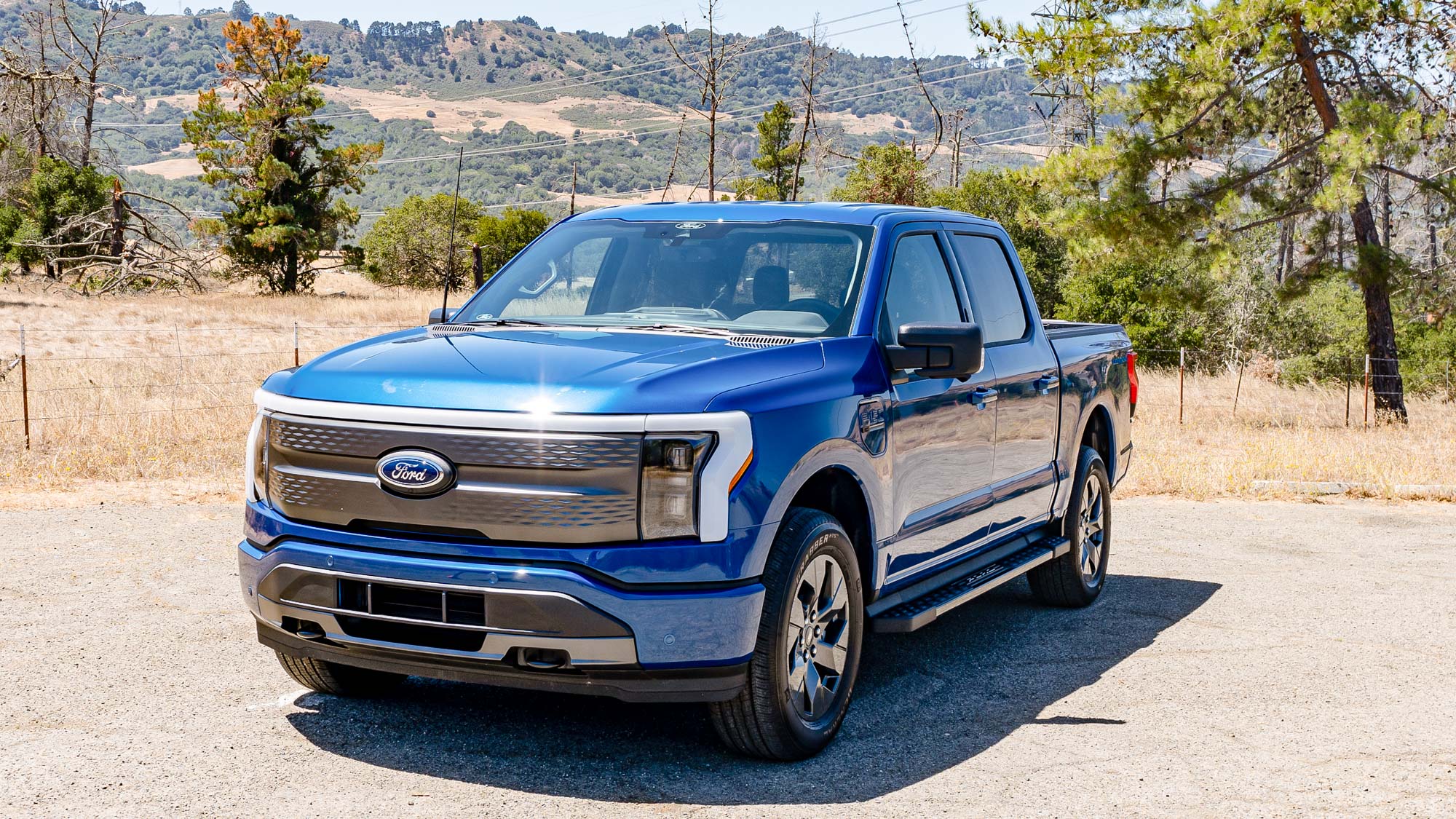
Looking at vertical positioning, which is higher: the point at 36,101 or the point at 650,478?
the point at 36,101

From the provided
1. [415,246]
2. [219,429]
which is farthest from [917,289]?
[415,246]

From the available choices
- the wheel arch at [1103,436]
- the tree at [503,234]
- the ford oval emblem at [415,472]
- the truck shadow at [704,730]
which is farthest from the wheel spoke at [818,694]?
the tree at [503,234]

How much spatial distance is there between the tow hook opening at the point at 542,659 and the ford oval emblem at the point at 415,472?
1.89 ft

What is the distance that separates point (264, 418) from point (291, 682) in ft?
4.99

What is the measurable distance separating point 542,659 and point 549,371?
93 centimetres

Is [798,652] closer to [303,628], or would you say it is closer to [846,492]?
[846,492]

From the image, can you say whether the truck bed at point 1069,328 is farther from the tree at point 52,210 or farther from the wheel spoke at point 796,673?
the tree at point 52,210

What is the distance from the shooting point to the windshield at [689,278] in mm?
5676

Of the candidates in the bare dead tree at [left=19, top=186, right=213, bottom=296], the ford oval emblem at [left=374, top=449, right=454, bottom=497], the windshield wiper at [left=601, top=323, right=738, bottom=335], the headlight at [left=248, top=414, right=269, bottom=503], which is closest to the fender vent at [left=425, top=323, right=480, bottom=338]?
the windshield wiper at [left=601, top=323, right=738, bottom=335]

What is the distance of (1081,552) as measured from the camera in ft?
25.8

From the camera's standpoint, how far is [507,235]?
5647 cm

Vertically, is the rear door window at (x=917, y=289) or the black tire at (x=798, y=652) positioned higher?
the rear door window at (x=917, y=289)

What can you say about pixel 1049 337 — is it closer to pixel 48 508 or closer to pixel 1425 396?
pixel 48 508

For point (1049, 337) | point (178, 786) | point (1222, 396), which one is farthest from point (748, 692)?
point (1222, 396)
